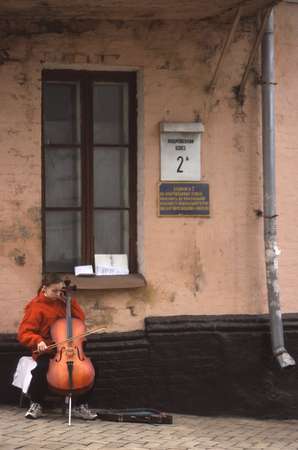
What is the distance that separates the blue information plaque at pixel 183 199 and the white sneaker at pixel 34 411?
2.11 meters

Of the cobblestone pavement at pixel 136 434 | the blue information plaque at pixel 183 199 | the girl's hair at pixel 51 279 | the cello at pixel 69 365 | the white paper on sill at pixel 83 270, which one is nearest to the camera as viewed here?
the cobblestone pavement at pixel 136 434

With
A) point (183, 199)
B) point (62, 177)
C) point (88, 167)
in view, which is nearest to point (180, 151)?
point (183, 199)

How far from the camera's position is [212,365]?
891 cm

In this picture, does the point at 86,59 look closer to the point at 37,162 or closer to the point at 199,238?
the point at 37,162

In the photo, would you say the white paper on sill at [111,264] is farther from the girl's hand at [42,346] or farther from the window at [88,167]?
the girl's hand at [42,346]

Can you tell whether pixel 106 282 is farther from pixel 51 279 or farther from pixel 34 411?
pixel 34 411

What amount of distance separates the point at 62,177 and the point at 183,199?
45.6 inches

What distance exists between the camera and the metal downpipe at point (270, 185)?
8875 mm

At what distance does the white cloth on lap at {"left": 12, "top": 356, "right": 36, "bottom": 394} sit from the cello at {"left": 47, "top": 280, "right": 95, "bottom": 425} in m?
0.33

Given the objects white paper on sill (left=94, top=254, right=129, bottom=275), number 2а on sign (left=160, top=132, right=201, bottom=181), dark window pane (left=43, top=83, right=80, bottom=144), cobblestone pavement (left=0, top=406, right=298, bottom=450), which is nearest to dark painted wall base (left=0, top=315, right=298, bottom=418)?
cobblestone pavement (left=0, top=406, right=298, bottom=450)

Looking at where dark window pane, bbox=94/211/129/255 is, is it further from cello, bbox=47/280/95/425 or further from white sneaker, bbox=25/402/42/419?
white sneaker, bbox=25/402/42/419

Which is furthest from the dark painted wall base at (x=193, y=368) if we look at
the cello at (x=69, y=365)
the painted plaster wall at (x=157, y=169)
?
the cello at (x=69, y=365)

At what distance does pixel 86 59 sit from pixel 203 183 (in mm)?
1572

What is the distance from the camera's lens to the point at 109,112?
909 centimetres
